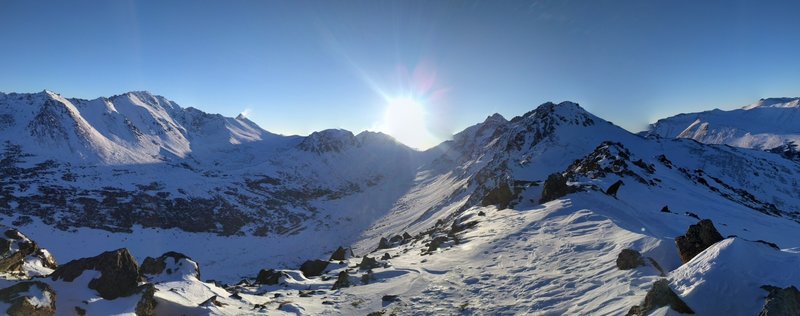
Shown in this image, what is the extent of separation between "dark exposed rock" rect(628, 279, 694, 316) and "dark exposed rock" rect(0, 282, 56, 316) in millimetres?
17036

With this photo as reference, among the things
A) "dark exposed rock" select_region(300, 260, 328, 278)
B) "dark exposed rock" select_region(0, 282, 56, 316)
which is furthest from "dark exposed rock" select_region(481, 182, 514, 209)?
"dark exposed rock" select_region(0, 282, 56, 316)

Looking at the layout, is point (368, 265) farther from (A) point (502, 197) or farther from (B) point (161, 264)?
(A) point (502, 197)

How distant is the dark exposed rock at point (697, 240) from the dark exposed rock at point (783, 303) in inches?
231

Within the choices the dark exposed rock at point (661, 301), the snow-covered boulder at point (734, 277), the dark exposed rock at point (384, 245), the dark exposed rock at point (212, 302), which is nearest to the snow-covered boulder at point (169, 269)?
the dark exposed rock at point (212, 302)

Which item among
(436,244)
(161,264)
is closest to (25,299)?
(161,264)

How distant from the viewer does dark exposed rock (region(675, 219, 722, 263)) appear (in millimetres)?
15195

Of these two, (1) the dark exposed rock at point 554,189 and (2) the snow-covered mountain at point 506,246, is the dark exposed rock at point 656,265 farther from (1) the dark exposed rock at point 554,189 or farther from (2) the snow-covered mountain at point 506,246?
(1) the dark exposed rock at point 554,189

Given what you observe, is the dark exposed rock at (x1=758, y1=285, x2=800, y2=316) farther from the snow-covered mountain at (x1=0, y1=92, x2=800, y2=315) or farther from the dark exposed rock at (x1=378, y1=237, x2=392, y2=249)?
the dark exposed rock at (x1=378, y1=237, x2=392, y2=249)

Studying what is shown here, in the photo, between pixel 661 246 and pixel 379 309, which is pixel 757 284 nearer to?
pixel 661 246

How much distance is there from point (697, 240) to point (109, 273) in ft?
71.5

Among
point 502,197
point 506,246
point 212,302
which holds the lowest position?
point 212,302

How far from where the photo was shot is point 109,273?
625 inches

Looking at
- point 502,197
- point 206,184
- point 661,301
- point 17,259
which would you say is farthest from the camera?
point 206,184

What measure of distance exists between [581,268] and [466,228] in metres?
21.0
